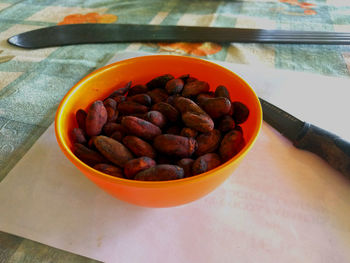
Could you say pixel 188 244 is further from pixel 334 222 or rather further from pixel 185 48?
pixel 185 48

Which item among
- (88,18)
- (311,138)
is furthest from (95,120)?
(88,18)

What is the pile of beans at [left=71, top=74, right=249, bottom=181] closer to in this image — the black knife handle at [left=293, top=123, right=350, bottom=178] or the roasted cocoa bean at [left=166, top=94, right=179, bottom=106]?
the roasted cocoa bean at [left=166, top=94, right=179, bottom=106]

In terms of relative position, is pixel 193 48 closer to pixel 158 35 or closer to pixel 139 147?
pixel 158 35

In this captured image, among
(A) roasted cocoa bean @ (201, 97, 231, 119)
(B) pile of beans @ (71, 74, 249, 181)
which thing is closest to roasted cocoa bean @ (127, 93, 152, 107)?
(B) pile of beans @ (71, 74, 249, 181)

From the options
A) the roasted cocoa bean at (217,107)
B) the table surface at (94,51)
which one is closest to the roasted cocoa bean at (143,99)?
the roasted cocoa bean at (217,107)

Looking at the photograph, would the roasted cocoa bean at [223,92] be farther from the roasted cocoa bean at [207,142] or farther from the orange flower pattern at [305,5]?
the orange flower pattern at [305,5]
